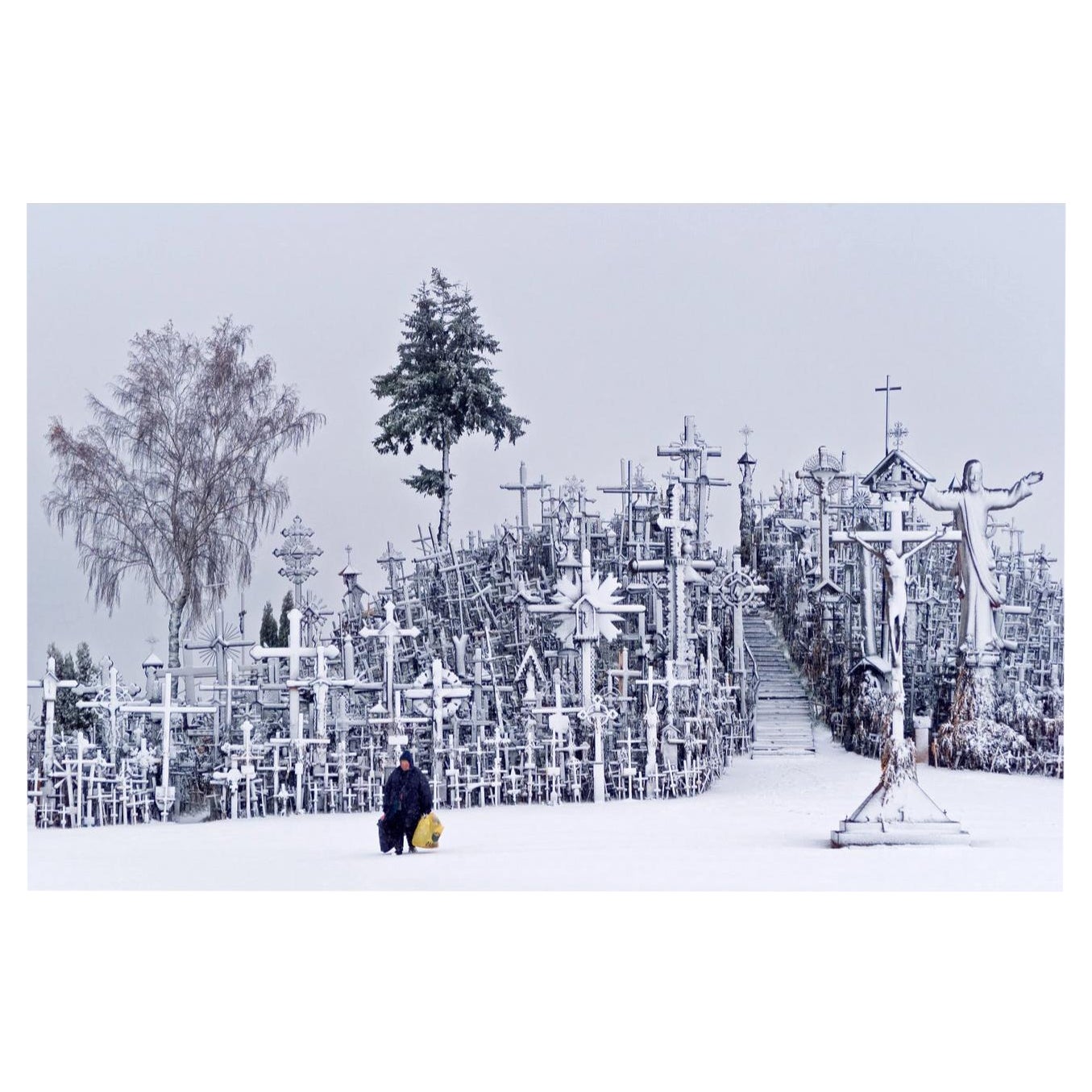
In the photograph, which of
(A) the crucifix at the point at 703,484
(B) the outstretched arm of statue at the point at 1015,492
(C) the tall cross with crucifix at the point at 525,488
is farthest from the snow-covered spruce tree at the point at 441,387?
(B) the outstretched arm of statue at the point at 1015,492

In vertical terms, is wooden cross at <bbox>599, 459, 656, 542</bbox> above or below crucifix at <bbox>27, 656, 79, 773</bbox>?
above

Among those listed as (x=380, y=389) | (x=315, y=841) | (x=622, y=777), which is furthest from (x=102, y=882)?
(x=380, y=389)

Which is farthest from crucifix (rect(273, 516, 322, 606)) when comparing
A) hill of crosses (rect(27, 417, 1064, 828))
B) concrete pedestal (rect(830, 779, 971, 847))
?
concrete pedestal (rect(830, 779, 971, 847))

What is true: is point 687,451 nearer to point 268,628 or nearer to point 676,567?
point 676,567

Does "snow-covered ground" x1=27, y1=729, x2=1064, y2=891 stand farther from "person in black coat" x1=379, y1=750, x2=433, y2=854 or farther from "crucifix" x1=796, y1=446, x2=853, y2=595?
"crucifix" x1=796, y1=446, x2=853, y2=595

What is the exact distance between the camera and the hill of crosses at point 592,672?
54.7ft

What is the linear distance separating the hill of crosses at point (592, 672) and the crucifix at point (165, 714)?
0.04m

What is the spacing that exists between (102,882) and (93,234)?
Result: 6.14 m

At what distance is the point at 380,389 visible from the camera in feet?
65.3

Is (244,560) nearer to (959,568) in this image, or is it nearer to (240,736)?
(240,736)

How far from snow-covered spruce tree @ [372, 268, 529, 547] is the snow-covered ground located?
555 centimetres

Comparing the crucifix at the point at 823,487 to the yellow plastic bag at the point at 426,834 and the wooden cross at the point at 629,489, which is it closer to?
the wooden cross at the point at 629,489

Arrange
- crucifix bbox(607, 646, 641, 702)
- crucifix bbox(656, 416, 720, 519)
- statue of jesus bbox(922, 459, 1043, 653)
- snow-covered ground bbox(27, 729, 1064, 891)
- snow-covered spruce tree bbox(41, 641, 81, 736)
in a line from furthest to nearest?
crucifix bbox(656, 416, 720, 519)
snow-covered spruce tree bbox(41, 641, 81, 736)
statue of jesus bbox(922, 459, 1043, 653)
crucifix bbox(607, 646, 641, 702)
snow-covered ground bbox(27, 729, 1064, 891)

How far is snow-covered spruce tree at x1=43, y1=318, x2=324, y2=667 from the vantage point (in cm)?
1808
